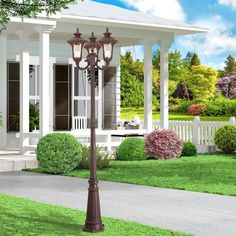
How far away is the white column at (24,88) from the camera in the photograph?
17.8m

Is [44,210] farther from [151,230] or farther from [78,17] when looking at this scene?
[78,17]

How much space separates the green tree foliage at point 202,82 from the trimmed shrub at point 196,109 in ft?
27.4

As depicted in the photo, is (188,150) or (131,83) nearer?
(188,150)

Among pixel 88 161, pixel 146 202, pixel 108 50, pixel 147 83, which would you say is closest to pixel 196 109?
pixel 147 83

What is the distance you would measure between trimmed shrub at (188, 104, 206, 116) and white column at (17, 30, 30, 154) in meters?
37.4

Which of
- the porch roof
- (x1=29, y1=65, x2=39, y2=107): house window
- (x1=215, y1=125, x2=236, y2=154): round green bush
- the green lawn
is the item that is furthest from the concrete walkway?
(x1=215, y1=125, x2=236, y2=154): round green bush

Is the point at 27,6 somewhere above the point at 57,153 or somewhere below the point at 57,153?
above

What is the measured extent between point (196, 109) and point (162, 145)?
A: 36.2m

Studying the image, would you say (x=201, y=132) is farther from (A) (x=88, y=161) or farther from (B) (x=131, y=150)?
(A) (x=88, y=161)

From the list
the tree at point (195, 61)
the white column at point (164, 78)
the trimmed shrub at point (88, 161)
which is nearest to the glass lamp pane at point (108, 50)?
the trimmed shrub at point (88, 161)

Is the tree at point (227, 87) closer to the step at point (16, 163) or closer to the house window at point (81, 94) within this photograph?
the house window at point (81, 94)

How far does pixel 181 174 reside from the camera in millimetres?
15383

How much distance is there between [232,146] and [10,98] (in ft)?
24.4

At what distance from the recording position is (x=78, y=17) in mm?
18172
